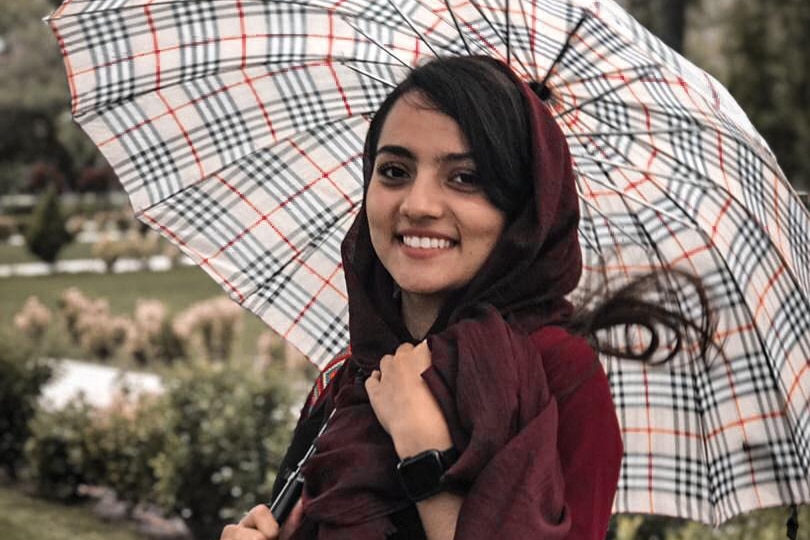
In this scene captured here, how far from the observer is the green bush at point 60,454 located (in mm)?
7582

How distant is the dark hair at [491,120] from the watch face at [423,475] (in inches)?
15.2

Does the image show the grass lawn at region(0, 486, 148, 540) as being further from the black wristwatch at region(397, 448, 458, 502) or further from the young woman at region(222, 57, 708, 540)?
the black wristwatch at region(397, 448, 458, 502)

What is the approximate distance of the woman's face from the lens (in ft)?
5.99

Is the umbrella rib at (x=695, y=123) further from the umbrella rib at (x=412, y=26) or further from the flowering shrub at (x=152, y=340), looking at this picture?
the flowering shrub at (x=152, y=340)

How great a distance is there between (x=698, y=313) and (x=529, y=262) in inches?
25.9

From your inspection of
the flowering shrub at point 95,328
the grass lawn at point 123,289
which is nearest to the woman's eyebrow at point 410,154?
the flowering shrub at point 95,328

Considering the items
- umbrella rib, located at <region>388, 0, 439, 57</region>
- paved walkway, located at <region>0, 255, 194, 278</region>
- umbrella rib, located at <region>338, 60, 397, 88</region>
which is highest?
umbrella rib, located at <region>388, 0, 439, 57</region>

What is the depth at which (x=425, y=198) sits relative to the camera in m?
1.82

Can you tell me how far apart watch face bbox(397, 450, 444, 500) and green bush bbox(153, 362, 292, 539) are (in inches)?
178

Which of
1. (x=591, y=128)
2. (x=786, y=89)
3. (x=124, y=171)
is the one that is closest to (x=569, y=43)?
(x=591, y=128)

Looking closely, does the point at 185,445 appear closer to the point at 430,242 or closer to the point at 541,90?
the point at 541,90

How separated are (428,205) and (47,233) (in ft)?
70.4

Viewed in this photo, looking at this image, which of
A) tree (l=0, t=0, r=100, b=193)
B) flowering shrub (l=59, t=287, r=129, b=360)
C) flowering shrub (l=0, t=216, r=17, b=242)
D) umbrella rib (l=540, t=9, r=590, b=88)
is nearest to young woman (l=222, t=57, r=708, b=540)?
umbrella rib (l=540, t=9, r=590, b=88)

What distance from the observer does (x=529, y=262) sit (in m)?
1.80
